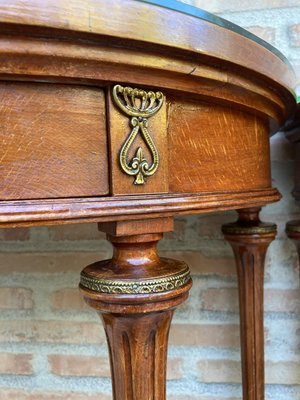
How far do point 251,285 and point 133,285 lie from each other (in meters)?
0.40

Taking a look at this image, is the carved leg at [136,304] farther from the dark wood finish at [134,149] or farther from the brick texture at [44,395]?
the brick texture at [44,395]

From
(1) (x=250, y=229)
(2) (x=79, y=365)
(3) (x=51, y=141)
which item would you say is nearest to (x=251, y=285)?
(1) (x=250, y=229)

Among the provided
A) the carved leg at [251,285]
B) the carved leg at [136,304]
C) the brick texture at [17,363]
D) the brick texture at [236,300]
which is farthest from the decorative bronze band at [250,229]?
the brick texture at [17,363]

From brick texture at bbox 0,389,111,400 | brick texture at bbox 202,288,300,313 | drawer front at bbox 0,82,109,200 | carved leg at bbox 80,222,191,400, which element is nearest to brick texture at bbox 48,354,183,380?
brick texture at bbox 0,389,111,400

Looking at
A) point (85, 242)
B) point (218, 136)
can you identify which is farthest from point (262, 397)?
point (218, 136)

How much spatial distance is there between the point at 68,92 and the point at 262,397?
0.58 meters

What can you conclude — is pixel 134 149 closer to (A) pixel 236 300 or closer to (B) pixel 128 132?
(B) pixel 128 132

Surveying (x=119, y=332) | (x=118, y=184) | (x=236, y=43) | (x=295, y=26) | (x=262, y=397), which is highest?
(x=295, y=26)

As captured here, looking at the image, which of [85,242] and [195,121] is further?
[85,242]

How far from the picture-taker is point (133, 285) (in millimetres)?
319

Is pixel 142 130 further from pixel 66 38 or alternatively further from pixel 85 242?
pixel 85 242

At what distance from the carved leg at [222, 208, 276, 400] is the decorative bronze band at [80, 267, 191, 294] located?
0.33m

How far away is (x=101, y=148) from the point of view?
0.99 feet

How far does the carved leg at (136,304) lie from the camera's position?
1.05ft
